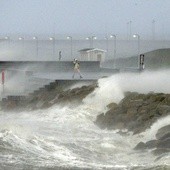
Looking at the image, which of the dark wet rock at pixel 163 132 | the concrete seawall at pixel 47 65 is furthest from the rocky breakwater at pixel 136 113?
the concrete seawall at pixel 47 65

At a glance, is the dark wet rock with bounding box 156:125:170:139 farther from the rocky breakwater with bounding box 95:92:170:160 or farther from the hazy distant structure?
the hazy distant structure

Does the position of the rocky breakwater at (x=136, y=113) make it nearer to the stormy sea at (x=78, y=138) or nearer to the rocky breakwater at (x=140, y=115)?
the rocky breakwater at (x=140, y=115)

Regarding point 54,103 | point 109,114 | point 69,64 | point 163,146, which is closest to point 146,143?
point 163,146

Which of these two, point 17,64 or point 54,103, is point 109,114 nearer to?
point 54,103

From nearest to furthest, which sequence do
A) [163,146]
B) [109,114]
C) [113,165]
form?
[113,165]
[163,146]
[109,114]

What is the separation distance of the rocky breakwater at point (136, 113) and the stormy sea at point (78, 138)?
0.27m

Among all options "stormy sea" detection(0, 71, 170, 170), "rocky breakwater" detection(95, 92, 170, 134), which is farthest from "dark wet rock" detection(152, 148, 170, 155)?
"rocky breakwater" detection(95, 92, 170, 134)

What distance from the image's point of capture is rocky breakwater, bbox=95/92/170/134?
1563 cm

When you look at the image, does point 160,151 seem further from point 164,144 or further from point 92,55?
point 92,55

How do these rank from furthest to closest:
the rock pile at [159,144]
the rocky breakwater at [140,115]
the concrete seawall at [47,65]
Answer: the concrete seawall at [47,65], the rocky breakwater at [140,115], the rock pile at [159,144]

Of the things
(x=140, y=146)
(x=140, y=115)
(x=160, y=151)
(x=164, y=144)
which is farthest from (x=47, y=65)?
(x=160, y=151)

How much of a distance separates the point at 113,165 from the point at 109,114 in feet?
20.2

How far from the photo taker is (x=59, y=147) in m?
12.9

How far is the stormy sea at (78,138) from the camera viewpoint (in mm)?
11258
